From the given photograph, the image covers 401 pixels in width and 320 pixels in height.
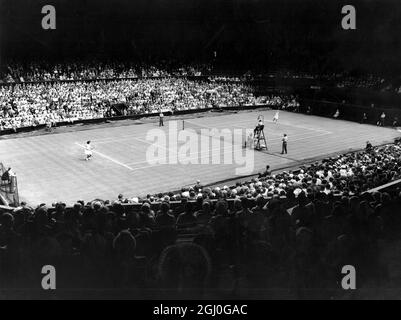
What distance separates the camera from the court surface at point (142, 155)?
2355 cm

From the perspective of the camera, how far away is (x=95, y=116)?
4372 centimetres

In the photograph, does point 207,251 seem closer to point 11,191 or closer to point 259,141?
point 11,191

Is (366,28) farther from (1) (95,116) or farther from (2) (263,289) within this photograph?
(2) (263,289)

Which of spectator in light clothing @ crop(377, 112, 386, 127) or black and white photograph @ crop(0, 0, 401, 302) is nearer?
black and white photograph @ crop(0, 0, 401, 302)

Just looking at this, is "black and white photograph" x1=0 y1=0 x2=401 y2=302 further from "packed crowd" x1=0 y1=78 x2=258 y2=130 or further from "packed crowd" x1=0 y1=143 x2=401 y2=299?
"packed crowd" x1=0 y1=78 x2=258 y2=130

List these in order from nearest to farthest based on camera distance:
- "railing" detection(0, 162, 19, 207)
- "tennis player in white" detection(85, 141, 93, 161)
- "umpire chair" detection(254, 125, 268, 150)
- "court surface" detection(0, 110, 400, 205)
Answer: "railing" detection(0, 162, 19, 207) < "court surface" detection(0, 110, 400, 205) < "tennis player in white" detection(85, 141, 93, 161) < "umpire chair" detection(254, 125, 268, 150)

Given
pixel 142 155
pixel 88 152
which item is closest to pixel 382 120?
pixel 142 155

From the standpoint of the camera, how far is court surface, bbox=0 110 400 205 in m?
23.5

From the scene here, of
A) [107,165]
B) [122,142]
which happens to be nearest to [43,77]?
[122,142]

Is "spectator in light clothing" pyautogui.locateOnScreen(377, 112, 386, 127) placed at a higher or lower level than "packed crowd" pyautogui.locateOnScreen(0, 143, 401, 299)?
higher

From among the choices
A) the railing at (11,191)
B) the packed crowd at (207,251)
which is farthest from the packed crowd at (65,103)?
the packed crowd at (207,251)

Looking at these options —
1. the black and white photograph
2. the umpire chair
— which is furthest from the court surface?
the umpire chair

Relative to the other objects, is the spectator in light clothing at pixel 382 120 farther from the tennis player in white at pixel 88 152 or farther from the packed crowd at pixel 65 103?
the tennis player in white at pixel 88 152

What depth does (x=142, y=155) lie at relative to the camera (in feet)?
99.0
